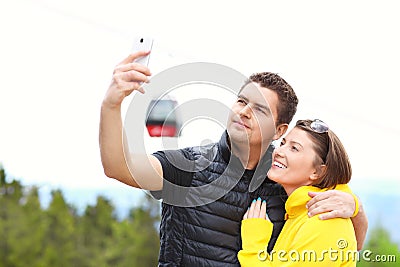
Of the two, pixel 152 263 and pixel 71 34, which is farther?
pixel 71 34

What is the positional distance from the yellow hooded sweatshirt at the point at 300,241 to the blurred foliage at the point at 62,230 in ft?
26.5

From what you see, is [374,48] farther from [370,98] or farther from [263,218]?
[263,218]

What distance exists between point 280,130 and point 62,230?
28.2 ft

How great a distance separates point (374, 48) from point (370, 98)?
52 centimetres

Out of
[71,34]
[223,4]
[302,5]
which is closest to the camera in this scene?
[223,4]

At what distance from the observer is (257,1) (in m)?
5.46

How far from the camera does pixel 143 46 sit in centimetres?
155

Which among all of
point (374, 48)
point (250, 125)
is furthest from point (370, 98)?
point (250, 125)

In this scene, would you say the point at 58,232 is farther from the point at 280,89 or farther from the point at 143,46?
the point at 143,46

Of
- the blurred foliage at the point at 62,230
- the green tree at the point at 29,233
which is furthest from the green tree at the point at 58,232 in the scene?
the green tree at the point at 29,233

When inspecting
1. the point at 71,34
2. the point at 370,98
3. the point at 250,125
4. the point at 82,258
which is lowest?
the point at 82,258

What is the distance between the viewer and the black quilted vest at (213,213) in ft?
6.00

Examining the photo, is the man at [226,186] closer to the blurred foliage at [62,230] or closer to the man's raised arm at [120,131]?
the man's raised arm at [120,131]

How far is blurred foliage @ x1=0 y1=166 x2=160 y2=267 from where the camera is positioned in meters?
9.91
